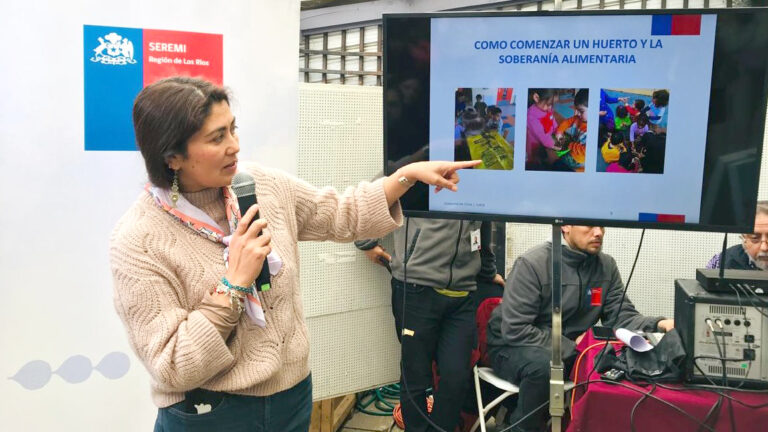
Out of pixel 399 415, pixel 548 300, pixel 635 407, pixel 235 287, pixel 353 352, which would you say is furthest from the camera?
pixel 399 415

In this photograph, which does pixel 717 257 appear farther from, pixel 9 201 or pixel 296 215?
pixel 9 201

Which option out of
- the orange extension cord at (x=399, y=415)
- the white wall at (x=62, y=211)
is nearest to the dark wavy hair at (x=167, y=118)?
the white wall at (x=62, y=211)

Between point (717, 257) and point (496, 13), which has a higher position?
point (496, 13)

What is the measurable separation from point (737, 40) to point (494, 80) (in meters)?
0.54

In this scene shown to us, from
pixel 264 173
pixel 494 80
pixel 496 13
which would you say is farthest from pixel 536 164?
pixel 264 173

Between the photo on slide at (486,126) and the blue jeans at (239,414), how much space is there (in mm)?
708

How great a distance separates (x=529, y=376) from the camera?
8.96ft

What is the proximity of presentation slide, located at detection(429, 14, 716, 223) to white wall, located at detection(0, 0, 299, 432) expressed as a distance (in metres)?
1.29

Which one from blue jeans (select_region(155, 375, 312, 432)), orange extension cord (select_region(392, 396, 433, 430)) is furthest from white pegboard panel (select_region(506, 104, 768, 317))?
blue jeans (select_region(155, 375, 312, 432))

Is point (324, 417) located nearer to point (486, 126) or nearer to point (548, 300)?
point (548, 300)

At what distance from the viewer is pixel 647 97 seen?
1.52 meters

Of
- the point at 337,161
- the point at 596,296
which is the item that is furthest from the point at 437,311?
the point at 337,161

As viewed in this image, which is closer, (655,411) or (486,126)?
(486,126)

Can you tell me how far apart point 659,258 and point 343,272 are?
1.66m
